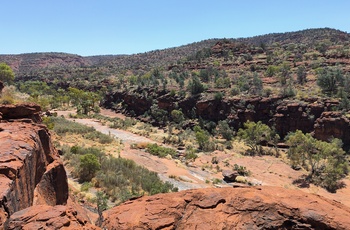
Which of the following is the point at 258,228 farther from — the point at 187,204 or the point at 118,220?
the point at 118,220

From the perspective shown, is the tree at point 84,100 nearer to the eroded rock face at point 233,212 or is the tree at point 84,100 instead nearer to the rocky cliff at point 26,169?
the rocky cliff at point 26,169

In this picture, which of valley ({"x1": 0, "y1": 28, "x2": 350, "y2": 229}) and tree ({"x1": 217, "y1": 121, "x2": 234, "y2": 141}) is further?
tree ({"x1": 217, "y1": 121, "x2": 234, "y2": 141})

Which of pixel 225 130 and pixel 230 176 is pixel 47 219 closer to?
pixel 230 176

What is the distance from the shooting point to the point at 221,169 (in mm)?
29766

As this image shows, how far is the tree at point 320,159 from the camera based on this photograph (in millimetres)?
25875

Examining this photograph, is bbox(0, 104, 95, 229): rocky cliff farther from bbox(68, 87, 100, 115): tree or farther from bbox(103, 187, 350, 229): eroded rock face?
bbox(68, 87, 100, 115): tree

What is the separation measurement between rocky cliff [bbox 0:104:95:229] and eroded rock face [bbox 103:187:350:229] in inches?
47.5

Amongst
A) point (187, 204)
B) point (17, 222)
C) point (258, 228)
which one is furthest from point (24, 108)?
point (258, 228)

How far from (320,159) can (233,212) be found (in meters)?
26.4

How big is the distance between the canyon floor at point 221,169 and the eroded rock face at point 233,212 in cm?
1672

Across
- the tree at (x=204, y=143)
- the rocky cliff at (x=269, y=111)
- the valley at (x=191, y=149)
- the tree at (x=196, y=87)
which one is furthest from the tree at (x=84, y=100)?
the tree at (x=204, y=143)

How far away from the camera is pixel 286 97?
145 ft

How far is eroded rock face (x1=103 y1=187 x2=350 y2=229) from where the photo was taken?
5539 millimetres

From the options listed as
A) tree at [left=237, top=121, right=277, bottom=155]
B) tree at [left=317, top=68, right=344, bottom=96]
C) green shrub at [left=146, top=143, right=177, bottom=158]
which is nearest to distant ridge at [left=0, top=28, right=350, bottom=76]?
tree at [left=317, top=68, right=344, bottom=96]
